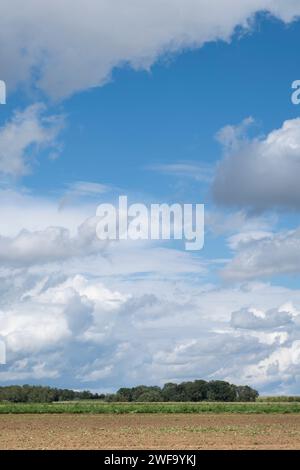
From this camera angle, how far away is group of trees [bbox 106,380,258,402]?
125688 mm

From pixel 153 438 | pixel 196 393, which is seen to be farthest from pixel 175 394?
pixel 153 438

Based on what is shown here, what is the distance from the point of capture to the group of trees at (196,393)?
412ft

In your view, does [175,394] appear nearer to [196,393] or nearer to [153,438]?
[196,393]

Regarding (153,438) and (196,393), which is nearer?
Result: (153,438)

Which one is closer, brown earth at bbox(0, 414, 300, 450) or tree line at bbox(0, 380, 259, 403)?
brown earth at bbox(0, 414, 300, 450)

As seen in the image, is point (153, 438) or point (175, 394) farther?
point (175, 394)

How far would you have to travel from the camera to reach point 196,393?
127 metres

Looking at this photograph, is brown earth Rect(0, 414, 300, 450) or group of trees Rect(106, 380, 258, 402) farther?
group of trees Rect(106, 380, 258, 402)

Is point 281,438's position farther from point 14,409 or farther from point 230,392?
point 230,392

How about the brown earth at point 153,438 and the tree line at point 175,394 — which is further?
the tree line at point 175,394

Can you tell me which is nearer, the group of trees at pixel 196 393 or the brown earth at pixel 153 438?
the brown earth at pixel 153 438
